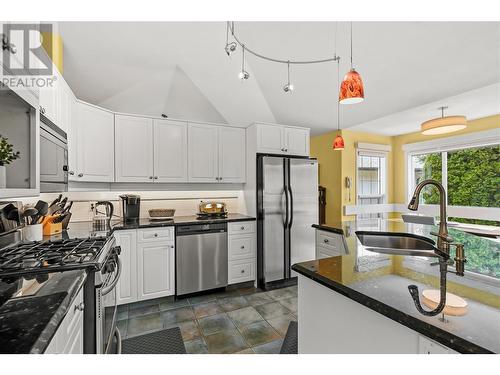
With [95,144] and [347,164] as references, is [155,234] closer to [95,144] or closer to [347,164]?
[95,144]

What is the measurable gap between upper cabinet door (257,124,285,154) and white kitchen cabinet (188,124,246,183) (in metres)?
0.35

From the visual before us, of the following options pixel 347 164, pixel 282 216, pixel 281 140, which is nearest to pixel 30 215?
pixel 282 216

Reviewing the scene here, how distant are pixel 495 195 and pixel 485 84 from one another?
209cm

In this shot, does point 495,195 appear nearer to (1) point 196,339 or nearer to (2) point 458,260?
(2) point 458,260

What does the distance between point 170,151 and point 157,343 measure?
7.15ft

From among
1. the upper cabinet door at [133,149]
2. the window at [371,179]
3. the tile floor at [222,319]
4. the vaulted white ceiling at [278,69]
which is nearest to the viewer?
the tile floor at [222,319]

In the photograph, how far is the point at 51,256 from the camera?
4.50 ft

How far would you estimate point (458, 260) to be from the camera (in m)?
1.15

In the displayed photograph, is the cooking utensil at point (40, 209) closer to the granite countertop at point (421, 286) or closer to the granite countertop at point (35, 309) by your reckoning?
the granite countertop at point (35, 309)

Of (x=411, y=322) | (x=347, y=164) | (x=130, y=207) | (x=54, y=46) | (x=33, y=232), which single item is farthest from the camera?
(x=347, y=164)

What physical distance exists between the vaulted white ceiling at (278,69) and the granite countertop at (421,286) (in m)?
2.15

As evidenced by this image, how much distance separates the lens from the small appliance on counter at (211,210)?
3.39 metres

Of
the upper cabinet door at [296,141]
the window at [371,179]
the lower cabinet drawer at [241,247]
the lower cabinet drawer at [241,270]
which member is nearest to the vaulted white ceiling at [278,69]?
the upper cabinet door at [296,141]
